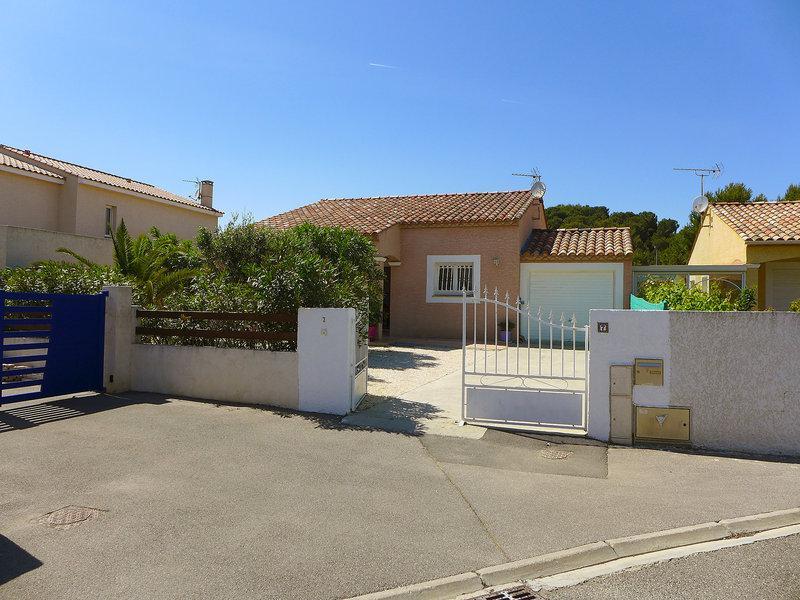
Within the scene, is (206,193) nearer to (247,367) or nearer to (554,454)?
(247,367)

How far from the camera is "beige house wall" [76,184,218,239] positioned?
66.7 feet

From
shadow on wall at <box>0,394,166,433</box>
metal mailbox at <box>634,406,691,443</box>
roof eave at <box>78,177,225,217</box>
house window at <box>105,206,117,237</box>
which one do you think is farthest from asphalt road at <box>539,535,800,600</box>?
house window at <box>105,206,117,237</box>

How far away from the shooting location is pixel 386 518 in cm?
472

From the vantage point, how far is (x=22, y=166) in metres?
18.9

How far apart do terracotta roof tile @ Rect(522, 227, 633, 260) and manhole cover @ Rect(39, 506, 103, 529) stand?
15.6 meters

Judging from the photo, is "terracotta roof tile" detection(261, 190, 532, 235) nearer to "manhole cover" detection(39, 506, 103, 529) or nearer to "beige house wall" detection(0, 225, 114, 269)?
"beige house wall" detection(0, 225, 114, 269)

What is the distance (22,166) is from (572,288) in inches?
738

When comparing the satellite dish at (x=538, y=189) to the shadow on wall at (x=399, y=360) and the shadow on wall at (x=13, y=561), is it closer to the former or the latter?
the shadow on wall at (x=399, y=360)

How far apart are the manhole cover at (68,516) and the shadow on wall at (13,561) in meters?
0.36

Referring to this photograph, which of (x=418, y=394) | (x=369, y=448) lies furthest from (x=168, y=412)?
(x=418, y=394)

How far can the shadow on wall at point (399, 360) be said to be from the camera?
42.2 ft

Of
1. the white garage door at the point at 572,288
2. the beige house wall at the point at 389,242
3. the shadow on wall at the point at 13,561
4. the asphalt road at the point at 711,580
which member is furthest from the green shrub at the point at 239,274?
the white garage door at the point at 572,288

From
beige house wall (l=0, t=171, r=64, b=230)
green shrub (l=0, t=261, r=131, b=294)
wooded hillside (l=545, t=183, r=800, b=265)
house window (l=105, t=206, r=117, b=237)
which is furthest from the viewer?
wooded hillside (l=545, t=183, r=800, b=265)

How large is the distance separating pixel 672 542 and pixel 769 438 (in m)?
3.27
